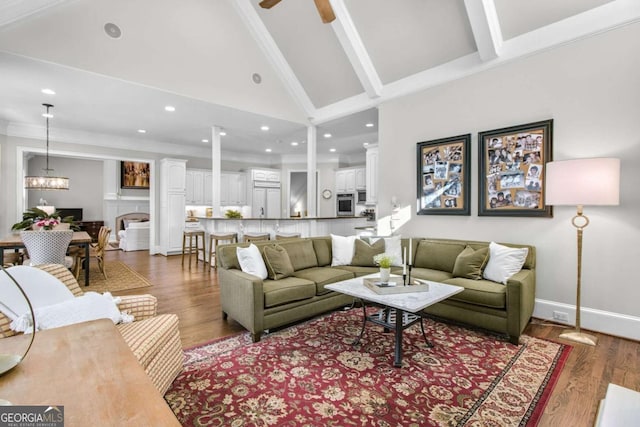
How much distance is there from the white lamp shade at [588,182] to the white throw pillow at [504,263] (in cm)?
62

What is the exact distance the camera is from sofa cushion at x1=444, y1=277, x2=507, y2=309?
2.84 meters

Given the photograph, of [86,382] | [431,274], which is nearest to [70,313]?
[86,382]

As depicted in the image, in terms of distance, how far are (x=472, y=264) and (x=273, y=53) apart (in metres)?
4.72

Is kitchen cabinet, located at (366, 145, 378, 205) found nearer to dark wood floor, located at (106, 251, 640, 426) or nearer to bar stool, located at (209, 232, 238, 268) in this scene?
bar stool, located at (209, 232, 238, 268)

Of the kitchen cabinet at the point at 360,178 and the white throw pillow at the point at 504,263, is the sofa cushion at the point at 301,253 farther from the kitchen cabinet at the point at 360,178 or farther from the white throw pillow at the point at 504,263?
the kitchen cabinet at the point at 360,178

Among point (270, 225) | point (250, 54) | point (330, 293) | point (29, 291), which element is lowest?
point (330, 293)

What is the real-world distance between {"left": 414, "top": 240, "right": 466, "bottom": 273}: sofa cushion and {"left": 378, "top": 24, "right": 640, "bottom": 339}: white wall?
38 centimetres

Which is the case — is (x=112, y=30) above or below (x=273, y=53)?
below

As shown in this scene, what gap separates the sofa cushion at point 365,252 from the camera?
4078 mm

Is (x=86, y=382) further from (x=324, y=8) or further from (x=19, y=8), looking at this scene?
(x=19, y=8)

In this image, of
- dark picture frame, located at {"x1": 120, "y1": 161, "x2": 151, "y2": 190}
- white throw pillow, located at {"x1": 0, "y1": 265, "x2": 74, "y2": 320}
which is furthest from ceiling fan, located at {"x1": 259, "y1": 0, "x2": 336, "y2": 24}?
dark picture frame, located at {"x1": 120, "y1": 161, "x2": 151, "y2": 190}

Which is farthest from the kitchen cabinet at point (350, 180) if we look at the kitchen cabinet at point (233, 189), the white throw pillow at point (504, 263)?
the white throw pillow at point (504, 263)

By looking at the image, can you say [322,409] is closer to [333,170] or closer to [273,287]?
[273,287]

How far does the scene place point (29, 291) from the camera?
1.79m
